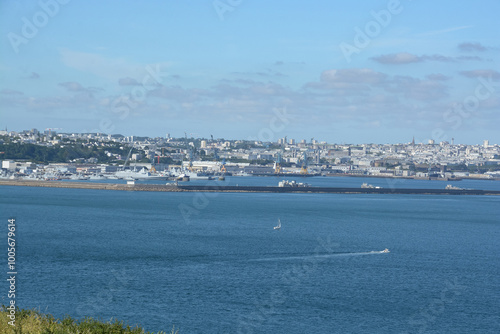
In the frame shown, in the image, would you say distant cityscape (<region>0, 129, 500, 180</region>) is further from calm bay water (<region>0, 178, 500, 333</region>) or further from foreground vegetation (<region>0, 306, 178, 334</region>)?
foreground vegetation (<region>0, 306, 178, 334</region>)

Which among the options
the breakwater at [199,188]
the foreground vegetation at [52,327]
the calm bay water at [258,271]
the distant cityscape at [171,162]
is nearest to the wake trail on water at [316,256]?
the calm bay water at [258,271]

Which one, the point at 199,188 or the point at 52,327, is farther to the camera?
the point at 199,188

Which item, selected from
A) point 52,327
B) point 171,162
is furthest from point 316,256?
point 171,162

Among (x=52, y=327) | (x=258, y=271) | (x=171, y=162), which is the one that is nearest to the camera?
(x=52, y=327)

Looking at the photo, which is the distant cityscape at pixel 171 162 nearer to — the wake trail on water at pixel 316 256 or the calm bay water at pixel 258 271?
the calm bay water at pixel 258 271

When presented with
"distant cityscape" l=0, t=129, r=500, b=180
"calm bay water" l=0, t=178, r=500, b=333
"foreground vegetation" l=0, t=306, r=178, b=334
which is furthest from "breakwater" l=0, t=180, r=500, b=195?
"foreground vegetation" l=0, t=306, r=178, b=334

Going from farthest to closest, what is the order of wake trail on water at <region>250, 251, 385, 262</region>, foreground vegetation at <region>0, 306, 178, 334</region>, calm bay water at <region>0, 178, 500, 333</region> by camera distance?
wake trail on water at <region>250, 251, 385, 262</region> < calm bay water at <region>0, 178, 500, 333</region> < foreground vegetation at <region>0, 306, 178, 334</region>

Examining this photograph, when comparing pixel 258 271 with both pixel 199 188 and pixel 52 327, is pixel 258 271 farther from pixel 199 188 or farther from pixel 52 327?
pixel 199 188

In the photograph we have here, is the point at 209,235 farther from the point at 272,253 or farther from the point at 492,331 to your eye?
the point at 492,331
